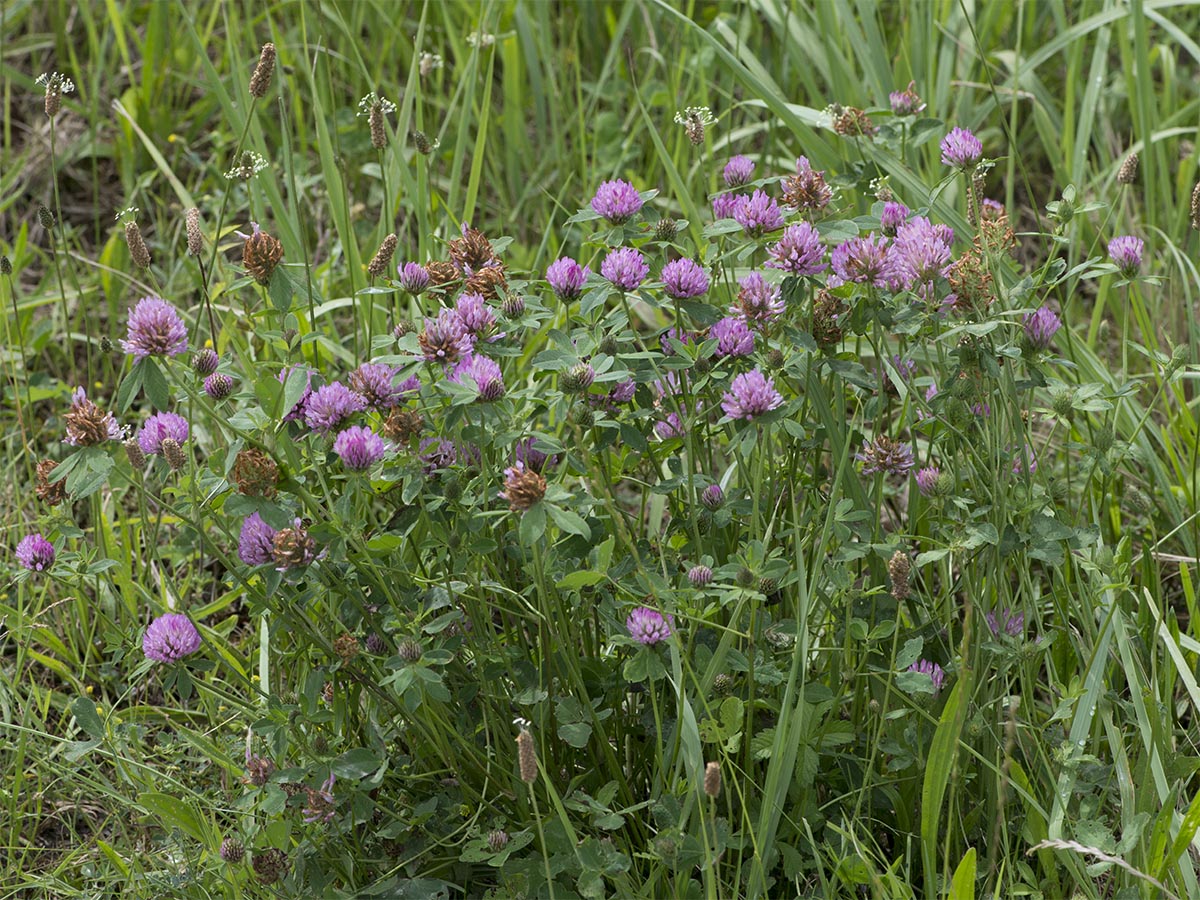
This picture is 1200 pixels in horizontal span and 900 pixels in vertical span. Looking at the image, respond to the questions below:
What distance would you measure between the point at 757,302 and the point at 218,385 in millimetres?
647

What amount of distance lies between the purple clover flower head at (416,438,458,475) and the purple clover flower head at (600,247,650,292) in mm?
287

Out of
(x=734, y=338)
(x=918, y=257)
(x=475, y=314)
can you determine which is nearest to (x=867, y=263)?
(x=918, y=257)

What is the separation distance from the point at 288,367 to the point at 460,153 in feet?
3.19

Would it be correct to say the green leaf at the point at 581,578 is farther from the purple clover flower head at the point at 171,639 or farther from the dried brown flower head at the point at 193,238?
the dried brown flower head at the point at 193,238

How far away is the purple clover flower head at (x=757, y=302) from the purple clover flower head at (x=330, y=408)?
18.5 inches

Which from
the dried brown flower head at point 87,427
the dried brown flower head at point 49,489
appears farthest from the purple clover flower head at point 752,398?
the dried brown flower head at point 49,489

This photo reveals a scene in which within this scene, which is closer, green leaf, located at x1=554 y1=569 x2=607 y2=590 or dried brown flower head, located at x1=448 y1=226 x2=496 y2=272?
green leaf, located at x1=554 y1=569 x2=607 y2=590

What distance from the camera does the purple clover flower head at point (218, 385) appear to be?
5.17 feet

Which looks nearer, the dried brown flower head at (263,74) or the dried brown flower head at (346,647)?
the dried brown flower head at (346,647)

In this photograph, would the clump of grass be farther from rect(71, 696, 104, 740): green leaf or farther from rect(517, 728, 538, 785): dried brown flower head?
rect(517, 728, 538, 785): dried brown flower head

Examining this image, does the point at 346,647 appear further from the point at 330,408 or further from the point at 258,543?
the point at 330,408

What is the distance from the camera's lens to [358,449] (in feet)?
4.88

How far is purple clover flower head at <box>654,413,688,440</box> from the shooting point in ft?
5.63

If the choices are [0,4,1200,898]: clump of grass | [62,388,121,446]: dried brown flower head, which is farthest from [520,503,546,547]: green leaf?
[62,388,121,446]: dried brown flower head
